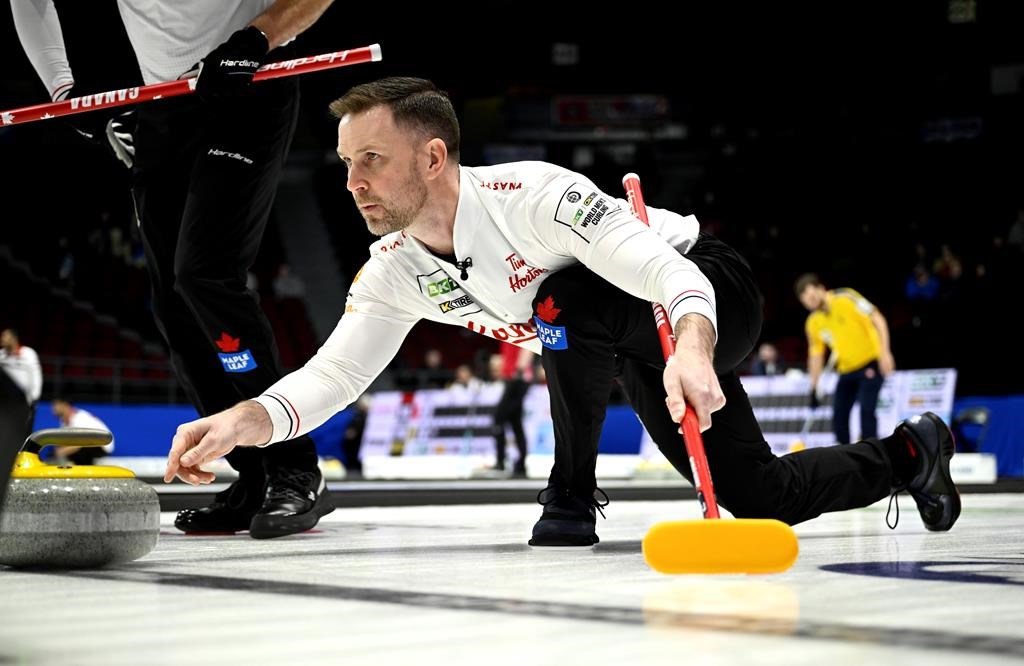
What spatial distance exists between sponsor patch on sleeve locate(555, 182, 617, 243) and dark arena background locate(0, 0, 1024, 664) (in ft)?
2.06

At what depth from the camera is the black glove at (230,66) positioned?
290 cm

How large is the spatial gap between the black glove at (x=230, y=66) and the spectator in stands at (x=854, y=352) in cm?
626

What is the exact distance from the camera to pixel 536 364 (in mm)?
12430

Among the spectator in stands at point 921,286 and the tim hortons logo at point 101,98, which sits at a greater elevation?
the tim hortons logo at point 101,98

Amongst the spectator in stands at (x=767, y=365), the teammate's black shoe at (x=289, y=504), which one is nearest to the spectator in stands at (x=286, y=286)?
the spectator in stands at (x=767, y=365)

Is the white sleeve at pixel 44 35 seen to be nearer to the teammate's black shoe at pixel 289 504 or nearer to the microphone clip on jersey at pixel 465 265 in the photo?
the teammate's black shoe at pixel 289 504

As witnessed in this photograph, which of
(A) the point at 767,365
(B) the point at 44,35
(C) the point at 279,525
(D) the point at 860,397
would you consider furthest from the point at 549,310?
(A) the point at 767,365

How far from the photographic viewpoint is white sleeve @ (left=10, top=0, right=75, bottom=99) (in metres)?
3.38

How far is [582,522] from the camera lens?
8.53 ft

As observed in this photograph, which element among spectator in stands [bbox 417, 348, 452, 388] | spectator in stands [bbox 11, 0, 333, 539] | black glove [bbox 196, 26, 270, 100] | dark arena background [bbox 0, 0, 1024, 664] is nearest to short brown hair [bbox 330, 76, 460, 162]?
black glove [bbox 196, 26, 270, 100]

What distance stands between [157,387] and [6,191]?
13.6 ft

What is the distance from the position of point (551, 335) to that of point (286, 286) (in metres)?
15.5

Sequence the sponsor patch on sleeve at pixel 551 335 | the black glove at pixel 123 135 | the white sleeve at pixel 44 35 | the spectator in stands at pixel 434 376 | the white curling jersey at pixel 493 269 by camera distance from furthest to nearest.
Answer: the spectator in stands at pixel 434 376 → the white sleeve at pixel 44 35 → the black glove at pixel 123 135 → the sponsor patch on sleeve at pixel 551 335 → the white curling jersey at pixel 493 269

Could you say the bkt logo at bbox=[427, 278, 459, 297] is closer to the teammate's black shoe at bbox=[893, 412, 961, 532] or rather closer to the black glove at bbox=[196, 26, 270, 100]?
the black glove at bbox=[196, 26, 270, 100]
